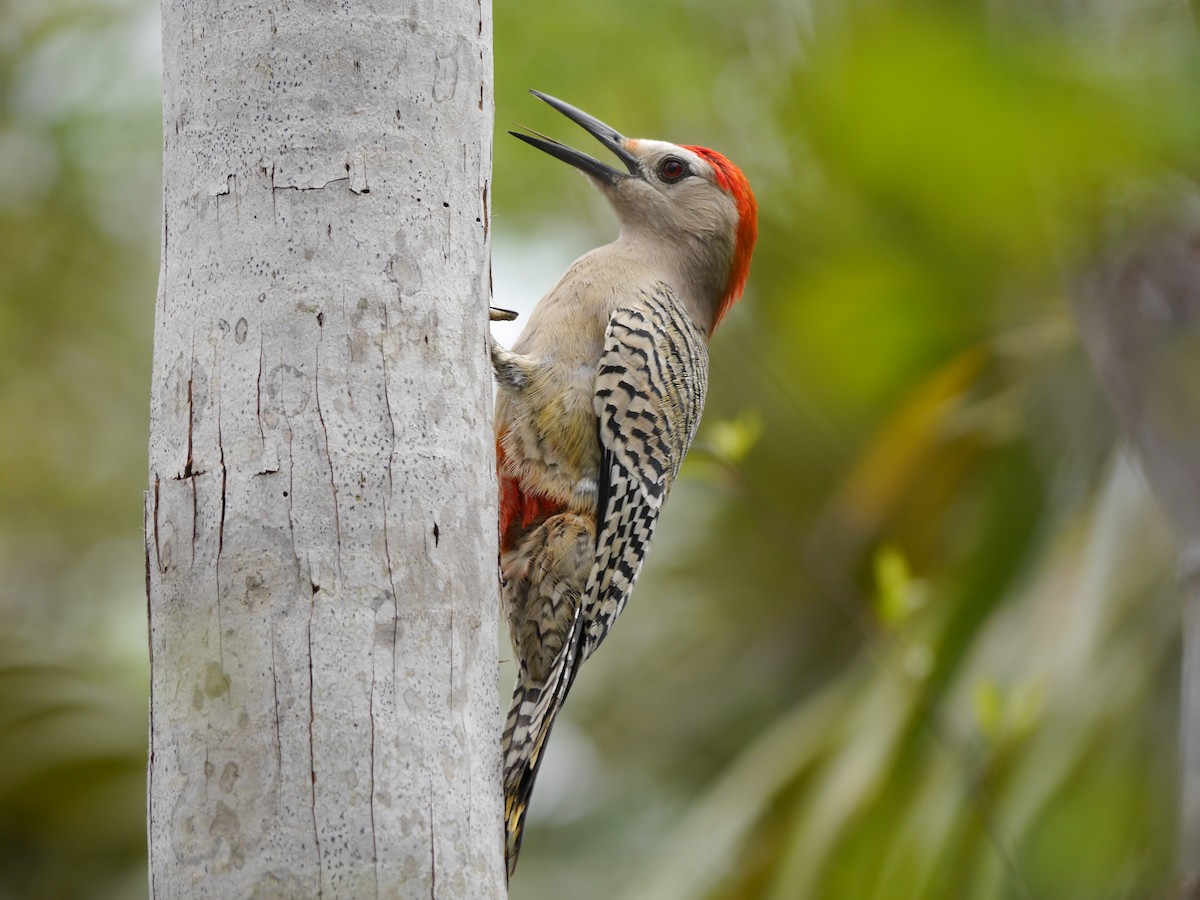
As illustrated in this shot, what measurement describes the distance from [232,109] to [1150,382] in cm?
202

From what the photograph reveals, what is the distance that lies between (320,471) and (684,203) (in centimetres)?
245

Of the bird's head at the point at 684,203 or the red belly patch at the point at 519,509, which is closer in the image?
the red belly patch at the point at 519,509

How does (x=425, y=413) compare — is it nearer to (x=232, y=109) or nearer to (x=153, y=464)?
(x=153, y=464)

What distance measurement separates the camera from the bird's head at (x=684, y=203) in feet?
13.5

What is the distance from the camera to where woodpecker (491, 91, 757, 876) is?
11.1ft

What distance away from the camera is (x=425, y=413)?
79.5 inches

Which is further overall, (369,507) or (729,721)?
(729,721)

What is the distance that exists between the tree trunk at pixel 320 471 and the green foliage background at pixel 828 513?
1413mm

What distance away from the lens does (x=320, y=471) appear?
1.92 metres

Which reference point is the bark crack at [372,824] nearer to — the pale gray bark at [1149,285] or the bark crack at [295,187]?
the bark crack at [295,187]

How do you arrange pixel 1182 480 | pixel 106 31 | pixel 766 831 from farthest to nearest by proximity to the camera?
pixel 106 31, pixel 766 831, pixel 1182 480

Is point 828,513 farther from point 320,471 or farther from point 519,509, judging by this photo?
point 320,471

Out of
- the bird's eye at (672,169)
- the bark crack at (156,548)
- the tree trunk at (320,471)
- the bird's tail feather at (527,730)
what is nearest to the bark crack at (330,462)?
the tree trunk at (320,471)

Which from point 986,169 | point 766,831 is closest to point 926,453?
point 986,169
